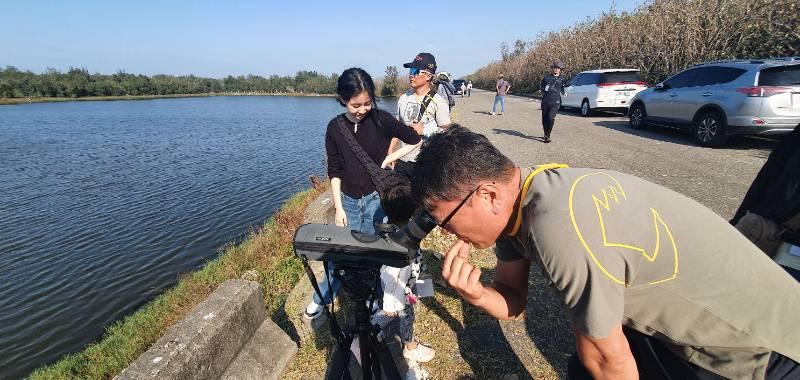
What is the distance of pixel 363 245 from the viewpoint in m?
1.41

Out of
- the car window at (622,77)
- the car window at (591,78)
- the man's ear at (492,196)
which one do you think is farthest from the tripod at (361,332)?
the car window at (591,78)

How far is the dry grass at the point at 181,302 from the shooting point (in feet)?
14.8

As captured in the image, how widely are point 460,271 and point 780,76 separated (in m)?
8.61

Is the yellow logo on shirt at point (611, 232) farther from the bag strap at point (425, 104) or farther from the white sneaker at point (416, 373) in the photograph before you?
the bag strap at point (425, 104)

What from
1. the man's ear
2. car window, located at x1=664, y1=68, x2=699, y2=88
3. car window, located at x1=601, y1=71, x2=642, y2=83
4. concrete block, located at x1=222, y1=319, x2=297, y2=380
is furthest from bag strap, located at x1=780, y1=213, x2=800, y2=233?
car window, located at x1=601, y1=71, x2=642, y2=83

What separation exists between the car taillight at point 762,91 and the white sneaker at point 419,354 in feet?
25.7

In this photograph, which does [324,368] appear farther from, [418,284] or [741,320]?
[741,320]

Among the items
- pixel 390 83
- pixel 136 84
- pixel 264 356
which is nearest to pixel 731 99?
pixel 264 356

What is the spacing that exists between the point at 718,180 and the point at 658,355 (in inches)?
223

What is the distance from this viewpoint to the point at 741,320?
113 centimetres

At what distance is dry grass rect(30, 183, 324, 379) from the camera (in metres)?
4.51

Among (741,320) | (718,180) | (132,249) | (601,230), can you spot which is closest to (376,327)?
(601,230)

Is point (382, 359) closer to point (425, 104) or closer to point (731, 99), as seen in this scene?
point (425, 104)

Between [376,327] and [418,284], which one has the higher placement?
[376,327]
